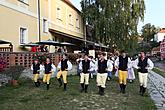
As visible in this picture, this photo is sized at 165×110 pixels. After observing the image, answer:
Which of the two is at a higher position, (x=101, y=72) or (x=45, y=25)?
(x=45, y=25)

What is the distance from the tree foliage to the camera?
3928 cm

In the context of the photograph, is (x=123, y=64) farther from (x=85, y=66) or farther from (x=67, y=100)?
(x=67, y=100)

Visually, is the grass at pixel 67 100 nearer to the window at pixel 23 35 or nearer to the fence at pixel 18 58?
the fence at pixel 18 58

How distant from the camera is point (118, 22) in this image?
39250 millimetres

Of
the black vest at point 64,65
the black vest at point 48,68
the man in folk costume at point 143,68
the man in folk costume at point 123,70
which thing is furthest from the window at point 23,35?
the man in folk costume at point 143,68

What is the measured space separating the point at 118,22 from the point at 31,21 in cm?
1508

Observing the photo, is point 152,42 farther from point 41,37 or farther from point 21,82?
point 21,82

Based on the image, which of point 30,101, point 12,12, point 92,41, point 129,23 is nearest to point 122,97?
point 30,101

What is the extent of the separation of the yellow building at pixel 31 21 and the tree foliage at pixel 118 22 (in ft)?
13.9

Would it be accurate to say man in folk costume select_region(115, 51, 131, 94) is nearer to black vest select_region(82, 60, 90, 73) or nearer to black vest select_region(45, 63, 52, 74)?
black vest select_region(82, 60, 90, 73)

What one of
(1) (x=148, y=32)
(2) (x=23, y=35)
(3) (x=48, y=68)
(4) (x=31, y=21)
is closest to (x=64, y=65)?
(3) (x=48, y=68)

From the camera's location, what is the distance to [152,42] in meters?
123

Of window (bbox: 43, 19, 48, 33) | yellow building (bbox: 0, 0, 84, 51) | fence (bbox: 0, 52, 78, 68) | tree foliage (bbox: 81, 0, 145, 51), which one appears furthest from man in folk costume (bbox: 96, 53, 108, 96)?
tree foliage (bbox: 81, 0, 145, 51)

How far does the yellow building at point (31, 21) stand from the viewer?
73.4 feet
